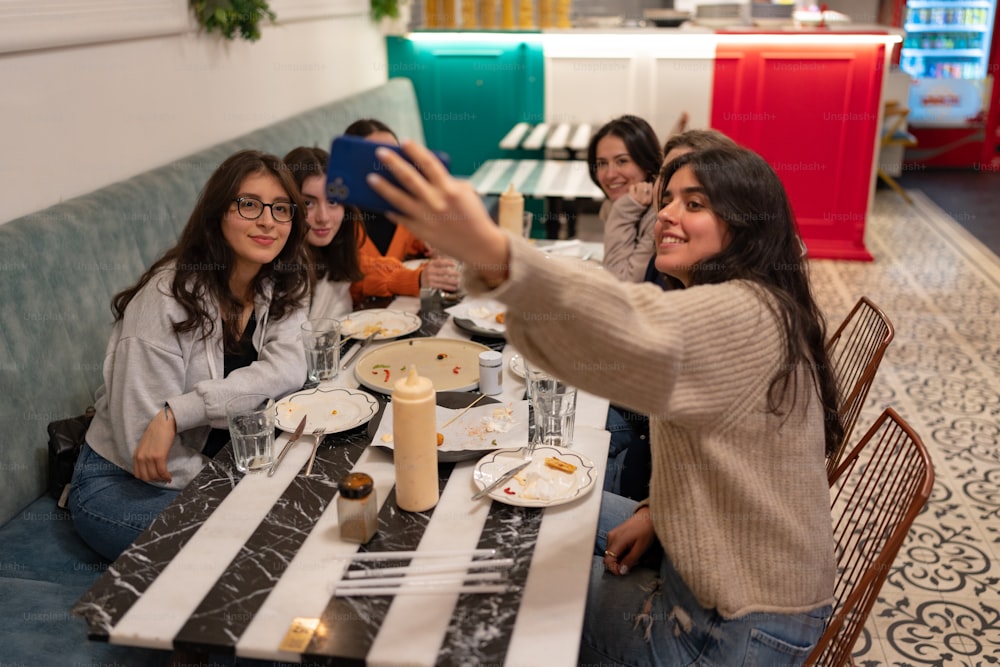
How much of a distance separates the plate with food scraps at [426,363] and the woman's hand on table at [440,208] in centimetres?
89

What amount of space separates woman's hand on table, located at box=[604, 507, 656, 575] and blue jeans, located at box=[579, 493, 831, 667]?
0.06 feet

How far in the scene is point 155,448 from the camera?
71.5 inches

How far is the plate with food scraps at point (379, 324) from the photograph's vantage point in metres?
2.27

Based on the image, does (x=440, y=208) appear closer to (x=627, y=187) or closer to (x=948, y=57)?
(x=627, y=187)

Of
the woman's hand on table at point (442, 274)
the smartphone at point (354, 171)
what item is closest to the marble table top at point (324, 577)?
the smartphone at point (354, 171)

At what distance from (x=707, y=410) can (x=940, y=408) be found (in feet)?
9.15

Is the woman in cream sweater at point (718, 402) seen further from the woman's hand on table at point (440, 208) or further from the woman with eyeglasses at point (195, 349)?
the woman with eyeglasses at point (195, 349)

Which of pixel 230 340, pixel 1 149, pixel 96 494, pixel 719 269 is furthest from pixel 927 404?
pixel 1 149

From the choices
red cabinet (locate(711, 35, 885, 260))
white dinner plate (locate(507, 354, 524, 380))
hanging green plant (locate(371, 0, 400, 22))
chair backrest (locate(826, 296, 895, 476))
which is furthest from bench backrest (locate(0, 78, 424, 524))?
red cabinet (locate(711, 35, 885, 260))

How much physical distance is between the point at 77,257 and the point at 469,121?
3.58 metres

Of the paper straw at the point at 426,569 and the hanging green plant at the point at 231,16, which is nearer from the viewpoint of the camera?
the paper straw at the point at 426,569

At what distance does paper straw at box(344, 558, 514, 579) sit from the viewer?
1324 millimetres

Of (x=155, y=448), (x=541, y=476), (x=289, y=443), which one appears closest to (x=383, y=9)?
(x=155, y=448)

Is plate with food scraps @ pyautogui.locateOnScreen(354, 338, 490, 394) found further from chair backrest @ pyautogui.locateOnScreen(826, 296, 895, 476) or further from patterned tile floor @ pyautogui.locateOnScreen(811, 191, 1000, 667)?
patterned tile floor @ pyautogui.locateOnScreen(811, 191, 1000, 667)
